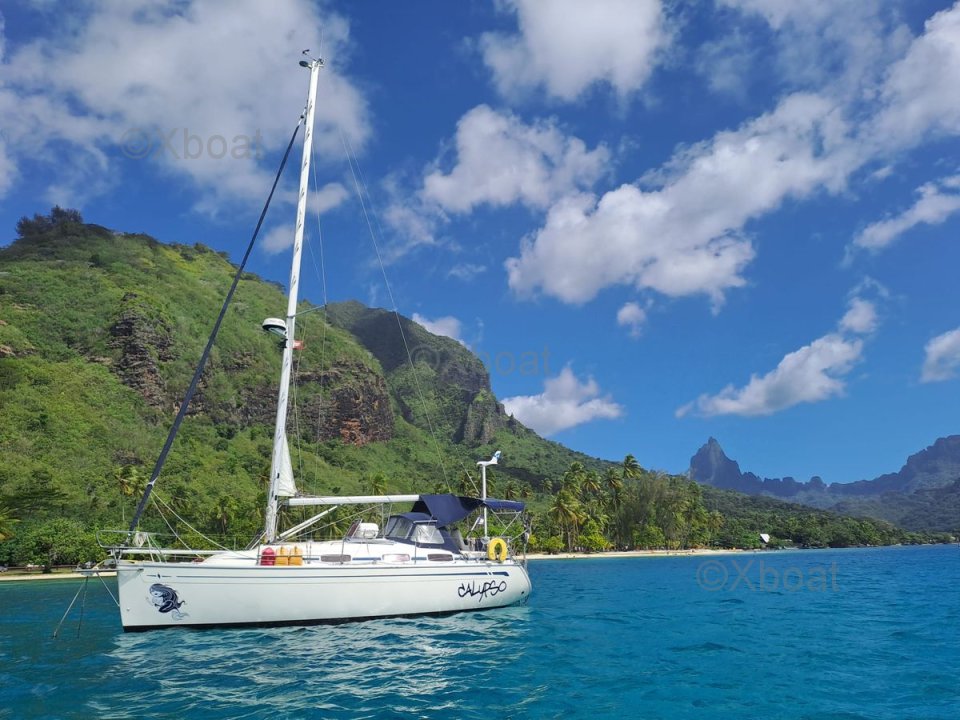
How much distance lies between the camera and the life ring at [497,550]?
21.1 meters

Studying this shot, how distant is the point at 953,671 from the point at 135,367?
4316 inches

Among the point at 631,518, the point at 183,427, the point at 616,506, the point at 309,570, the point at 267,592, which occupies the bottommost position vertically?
the point at 267,592

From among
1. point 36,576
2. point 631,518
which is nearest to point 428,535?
point 36,576

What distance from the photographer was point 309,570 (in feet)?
54.5

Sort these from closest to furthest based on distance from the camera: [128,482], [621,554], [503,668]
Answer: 1. [503,668]
2. [128,482]
3. [621,554]

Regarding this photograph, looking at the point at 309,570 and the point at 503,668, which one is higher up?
the point at 309,570

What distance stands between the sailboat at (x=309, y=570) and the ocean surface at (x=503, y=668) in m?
0.59

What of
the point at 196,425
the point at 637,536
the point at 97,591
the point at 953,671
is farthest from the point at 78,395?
the point at 953,671

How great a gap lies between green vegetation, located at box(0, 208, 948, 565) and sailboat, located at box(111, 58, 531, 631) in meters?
13.3

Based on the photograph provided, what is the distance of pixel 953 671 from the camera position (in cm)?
1301

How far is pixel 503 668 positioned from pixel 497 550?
8.88m

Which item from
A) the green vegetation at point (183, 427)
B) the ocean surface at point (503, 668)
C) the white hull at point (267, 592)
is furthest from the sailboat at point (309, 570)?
the green vegetation at point (183, 427)

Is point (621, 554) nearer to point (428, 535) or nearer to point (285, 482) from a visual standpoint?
point (428, 535)

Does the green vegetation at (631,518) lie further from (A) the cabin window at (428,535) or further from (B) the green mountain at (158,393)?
(A) the cabin window at (428,535)
